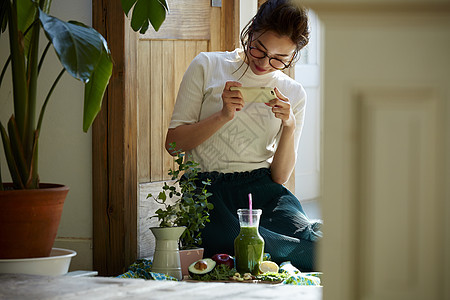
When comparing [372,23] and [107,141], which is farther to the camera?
[107,141]

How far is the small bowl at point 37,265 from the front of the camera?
156 centimetres

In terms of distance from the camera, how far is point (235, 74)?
8.46 ft

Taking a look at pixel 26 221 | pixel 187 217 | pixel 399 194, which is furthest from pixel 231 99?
pixel 399 194

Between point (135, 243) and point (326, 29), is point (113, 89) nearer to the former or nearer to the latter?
point (135, 243)

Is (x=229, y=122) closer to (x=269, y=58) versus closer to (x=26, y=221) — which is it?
(x=269, y=58)

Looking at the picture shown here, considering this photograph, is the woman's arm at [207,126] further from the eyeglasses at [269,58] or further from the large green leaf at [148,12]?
the large green leaf at [148,12]

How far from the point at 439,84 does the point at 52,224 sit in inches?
46.0

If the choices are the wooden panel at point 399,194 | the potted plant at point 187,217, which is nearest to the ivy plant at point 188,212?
the potted plant at point 187,217

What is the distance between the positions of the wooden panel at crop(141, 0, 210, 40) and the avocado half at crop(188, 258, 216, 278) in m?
1.04

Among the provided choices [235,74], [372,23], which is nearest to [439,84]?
[372,23]

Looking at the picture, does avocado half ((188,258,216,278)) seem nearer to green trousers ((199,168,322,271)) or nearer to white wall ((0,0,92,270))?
green trousers ((199,168,322,271))

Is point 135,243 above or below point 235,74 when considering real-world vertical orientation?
below

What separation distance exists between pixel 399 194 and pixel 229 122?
1868 mm

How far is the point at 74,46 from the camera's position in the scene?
1.51 m
